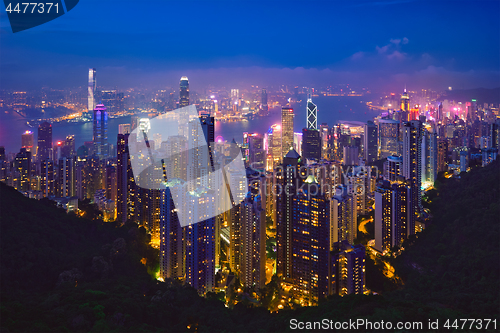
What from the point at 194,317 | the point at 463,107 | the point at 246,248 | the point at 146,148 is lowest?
the point at 194,317

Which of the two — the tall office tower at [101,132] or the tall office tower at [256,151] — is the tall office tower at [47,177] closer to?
the tall office tower at [101,132]

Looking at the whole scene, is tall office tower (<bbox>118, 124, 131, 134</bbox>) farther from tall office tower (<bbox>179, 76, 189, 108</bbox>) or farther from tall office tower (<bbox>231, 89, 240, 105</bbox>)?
tall office tower (<bbox>231, 89, 240, 105</bbox>)

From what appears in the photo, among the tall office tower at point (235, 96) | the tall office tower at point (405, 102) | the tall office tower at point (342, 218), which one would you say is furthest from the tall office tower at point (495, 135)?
the tall office tower at point (235, 96)

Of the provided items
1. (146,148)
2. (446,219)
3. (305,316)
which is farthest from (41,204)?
(446,219)

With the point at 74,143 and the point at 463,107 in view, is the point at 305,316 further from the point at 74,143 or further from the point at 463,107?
the point at 463,107

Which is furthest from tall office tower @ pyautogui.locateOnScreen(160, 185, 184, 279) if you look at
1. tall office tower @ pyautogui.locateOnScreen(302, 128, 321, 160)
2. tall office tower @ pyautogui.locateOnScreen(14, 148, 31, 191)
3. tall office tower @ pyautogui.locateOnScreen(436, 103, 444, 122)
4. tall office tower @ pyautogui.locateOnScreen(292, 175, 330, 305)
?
tall office tower @ pyautogui.locateOnScreen(436, 103, 444, 122)

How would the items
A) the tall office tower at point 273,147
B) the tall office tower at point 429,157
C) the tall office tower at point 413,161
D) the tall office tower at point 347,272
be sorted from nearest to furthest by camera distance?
1. the tall office tower at point 347,272
2. the tall office tower at point 413,161
3. the tall office tower at point 429,157
4. the tall office tower at point 273,147
